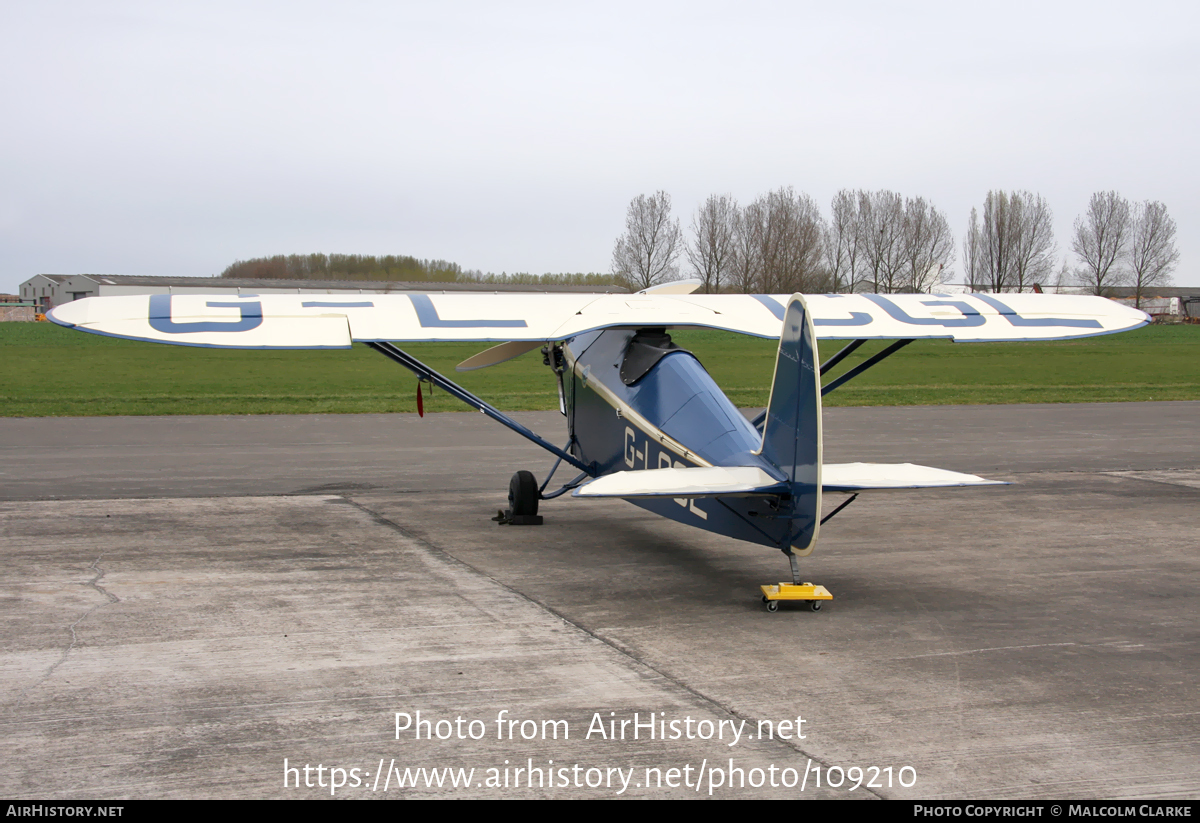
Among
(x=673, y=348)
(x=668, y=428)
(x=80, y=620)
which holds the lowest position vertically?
(x=80, y=620)

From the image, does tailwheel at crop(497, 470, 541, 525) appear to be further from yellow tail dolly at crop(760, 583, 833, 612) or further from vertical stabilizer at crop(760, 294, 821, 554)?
vertical stabilizer at crop(760, 294, 821, 554)

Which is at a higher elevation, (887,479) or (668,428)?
(668,428)

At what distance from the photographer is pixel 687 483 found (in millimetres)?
6207

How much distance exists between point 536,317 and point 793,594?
3560 millimetres

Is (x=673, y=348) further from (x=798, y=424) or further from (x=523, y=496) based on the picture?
(x=798, y=424)

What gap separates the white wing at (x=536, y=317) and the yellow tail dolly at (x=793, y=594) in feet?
8.15

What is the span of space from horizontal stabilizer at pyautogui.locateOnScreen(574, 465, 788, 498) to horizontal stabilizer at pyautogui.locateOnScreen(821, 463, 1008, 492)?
1.31 feet

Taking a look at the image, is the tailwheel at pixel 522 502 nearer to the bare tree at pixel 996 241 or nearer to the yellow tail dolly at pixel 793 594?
the yellow tail dolly at pixel 793 594

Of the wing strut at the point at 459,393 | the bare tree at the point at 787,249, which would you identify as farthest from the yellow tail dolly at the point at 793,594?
the bare tree at the point at 787,249

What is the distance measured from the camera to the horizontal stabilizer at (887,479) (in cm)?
627

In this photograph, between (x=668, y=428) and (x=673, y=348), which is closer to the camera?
(x=668, y=428)

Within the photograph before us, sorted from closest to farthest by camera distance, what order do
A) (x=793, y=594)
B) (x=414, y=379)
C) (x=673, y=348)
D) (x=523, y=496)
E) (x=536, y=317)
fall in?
(x=793, y=594) < (x=673, y=348) < (x=536, y=317) < (x=523, y=496) < (x=414, y=379)

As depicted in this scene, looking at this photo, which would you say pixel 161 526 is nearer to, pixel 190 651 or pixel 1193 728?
pixel 190 651

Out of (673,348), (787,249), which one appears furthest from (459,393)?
(787,249)
